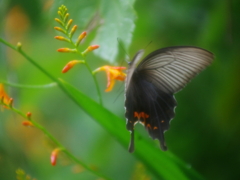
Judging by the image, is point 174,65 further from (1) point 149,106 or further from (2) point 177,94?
(2) point 177,94

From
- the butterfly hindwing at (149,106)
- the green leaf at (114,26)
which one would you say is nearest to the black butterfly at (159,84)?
the butterfly hindwing at (149,106)

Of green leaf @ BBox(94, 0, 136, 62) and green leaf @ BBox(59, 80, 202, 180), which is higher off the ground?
green leaf @ BBox(94, 0, 136, 62)

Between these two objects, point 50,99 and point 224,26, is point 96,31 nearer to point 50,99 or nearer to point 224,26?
point 224,26

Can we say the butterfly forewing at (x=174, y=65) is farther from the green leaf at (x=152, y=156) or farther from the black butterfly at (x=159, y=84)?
the green leaf at (x=152, y=156)

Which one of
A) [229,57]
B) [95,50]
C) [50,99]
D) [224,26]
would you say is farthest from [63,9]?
[50,99]

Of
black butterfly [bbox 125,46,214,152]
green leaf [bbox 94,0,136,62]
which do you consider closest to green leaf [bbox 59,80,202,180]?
black butterfly [bbox 125,46,214,152]

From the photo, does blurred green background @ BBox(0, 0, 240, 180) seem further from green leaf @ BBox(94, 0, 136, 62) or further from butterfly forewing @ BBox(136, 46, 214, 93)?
green leaf @ BBox(94, 0, 136, 62)

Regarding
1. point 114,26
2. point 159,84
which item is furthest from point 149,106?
point 114,26
